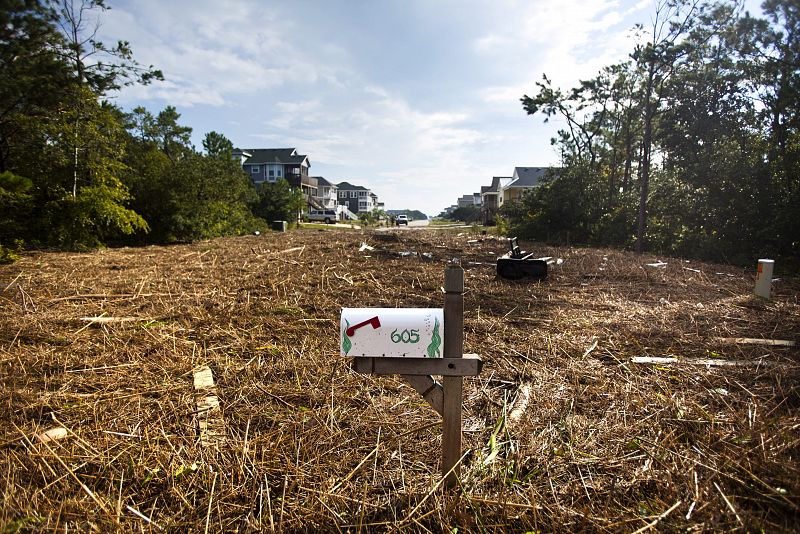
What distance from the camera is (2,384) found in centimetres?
325

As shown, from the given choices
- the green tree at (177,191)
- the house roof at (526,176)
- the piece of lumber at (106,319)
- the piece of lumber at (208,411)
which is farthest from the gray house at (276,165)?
the piece of lumber at (208,411)

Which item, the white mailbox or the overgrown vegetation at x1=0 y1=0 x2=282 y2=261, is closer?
the white mailbox

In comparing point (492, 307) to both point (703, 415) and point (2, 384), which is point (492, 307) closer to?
point (703, 415)

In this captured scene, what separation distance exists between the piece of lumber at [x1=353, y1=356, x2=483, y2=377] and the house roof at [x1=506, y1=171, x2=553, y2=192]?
46.8m

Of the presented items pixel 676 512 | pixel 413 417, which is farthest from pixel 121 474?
pixel 676 512

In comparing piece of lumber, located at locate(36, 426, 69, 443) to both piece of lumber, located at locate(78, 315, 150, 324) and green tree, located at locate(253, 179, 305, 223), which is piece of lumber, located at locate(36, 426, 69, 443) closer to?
piece of lumber, located at locate(78, 315, 150, 324)

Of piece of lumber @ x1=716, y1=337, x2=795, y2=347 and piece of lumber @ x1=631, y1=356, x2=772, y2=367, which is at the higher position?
piece of lumber @ x1=716, y1=337, x2=795, y2=347

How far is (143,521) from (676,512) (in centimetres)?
251

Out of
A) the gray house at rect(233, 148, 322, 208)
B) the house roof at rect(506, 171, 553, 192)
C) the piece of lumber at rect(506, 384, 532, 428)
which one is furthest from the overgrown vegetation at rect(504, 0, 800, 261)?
the gray house at rect(233, 148, 322, 208)

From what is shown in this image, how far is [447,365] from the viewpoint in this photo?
204cm

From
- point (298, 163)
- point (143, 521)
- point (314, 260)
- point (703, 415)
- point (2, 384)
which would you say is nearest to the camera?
point (143, 521)

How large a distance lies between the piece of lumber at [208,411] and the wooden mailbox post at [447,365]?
4.36ft

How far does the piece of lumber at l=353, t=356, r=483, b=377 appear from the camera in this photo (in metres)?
2.03

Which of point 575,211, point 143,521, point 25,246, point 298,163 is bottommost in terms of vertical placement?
point 143,521
